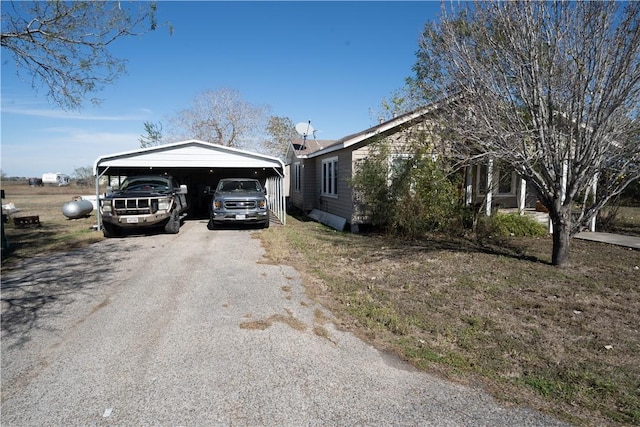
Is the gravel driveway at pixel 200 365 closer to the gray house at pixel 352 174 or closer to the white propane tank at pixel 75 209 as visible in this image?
the gray house at pixel 352 174

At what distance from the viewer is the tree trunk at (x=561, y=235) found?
757cm

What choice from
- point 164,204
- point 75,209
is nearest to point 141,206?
point 164,204

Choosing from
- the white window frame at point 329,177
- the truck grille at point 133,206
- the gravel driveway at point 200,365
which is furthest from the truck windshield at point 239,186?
the gravel driveway at point 200,365

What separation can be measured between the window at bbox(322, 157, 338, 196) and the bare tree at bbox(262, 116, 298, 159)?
26.6 metres

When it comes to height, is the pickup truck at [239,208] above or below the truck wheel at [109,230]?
above

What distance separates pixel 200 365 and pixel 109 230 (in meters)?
9.15

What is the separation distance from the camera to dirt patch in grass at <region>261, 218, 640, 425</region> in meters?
3.32

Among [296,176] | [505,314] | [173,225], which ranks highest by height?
[296,176]

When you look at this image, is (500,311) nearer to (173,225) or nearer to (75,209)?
(173,225)

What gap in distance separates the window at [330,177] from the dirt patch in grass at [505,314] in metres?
5.63

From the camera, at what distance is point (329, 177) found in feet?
51.5

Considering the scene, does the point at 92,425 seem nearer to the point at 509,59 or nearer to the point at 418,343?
the point at 418,343

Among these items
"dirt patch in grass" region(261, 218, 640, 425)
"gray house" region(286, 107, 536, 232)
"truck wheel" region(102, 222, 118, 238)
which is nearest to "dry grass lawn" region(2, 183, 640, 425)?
"dirt patch in grass" region(261, 218, 640, 425)

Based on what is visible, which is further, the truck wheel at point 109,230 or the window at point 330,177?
the window at point 330,177
